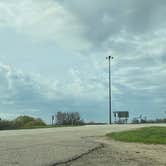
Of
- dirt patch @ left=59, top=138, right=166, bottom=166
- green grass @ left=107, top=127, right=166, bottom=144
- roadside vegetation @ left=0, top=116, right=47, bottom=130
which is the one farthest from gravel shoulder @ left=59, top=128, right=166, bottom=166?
roadside vegetation @ left=0, top=116, right=47, bottom=130

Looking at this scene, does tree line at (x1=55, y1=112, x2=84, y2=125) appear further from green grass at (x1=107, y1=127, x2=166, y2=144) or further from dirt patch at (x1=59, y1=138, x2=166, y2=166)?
dirt patch at (x1=59, y1=138, x2=166, y2=166)

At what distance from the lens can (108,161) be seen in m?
14.4

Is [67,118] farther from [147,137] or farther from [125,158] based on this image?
[125,158]

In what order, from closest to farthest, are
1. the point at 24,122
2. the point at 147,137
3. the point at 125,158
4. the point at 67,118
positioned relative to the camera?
the point at 125,158, the point at 147,137, the point at 24,122, the point at 67,118

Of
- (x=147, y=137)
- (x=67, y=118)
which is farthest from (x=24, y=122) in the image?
(x=147, y=137)

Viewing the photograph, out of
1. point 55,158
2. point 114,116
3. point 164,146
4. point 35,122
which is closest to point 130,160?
point 55,158

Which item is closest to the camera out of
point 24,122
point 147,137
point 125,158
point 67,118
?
point 125,158

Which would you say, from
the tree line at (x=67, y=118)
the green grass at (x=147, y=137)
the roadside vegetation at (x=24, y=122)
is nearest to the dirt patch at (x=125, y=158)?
the green grass at (x=147, y=137)

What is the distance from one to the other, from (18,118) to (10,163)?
4874 centimetres

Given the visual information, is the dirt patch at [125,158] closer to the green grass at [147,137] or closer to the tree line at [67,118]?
the green grass at [147,137]

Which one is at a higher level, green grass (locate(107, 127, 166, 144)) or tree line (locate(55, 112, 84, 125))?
tree line (locate(55, 112, 84, 125))

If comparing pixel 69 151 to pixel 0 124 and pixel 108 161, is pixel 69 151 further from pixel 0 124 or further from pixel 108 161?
pixel 0 124

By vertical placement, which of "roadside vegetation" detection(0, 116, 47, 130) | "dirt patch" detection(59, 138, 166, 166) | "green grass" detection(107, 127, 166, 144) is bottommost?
"dirt patch" detection(59, 138, 166, 166)

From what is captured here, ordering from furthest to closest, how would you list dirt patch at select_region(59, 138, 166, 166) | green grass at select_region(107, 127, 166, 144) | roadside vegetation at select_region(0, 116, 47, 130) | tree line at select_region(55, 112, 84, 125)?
tree line at select_region(55, 112, 84, 125)
roadside vegetation at select_region(0, 116, 47, 130)
green grass at select_region(107, 127, 166, 144)
dirt patch at select_region(59, 138, 166, 166)
